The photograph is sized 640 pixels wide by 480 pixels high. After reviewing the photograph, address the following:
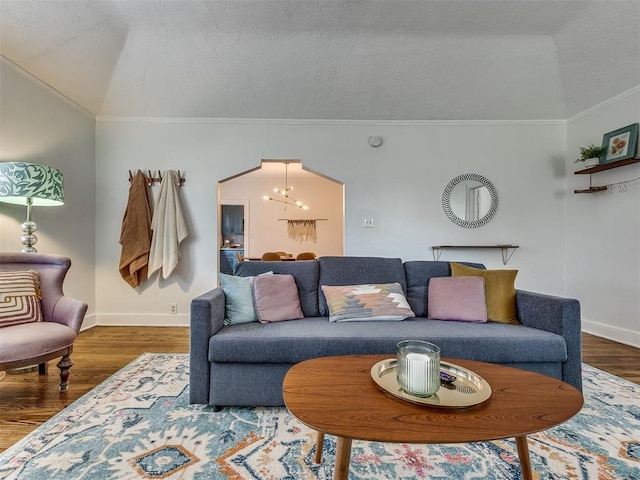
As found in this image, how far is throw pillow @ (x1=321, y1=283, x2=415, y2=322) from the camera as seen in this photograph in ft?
6.78

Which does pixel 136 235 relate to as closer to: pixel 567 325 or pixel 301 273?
pixel 301 273

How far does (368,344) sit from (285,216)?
5623mm

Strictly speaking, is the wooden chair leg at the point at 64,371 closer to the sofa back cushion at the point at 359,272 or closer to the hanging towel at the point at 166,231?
the hanging towel at the point at 166,231

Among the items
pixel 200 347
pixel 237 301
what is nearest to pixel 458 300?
pixel 237 301

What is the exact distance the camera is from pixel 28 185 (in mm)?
2211

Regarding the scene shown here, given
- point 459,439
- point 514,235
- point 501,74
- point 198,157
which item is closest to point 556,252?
point 514,235

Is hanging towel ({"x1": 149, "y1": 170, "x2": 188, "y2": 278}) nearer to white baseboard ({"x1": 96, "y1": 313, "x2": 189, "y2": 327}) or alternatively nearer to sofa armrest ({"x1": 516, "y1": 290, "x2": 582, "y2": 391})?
white baseboard ({"x1": 96, "y1": 313, "x2": 189, "y2": 327})

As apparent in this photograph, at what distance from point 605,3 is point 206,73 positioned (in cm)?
345

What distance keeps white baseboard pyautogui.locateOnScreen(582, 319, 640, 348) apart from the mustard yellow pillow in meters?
1.85

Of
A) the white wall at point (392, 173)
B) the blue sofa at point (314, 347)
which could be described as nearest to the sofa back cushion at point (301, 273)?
the blue sofa at point (314, 347)

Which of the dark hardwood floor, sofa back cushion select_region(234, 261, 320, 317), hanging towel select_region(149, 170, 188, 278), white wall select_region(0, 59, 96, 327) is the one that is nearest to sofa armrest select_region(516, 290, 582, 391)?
the dark hardwood floor

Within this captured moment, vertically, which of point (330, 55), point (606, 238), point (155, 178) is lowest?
point (606, 238)

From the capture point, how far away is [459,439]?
31.7 inches

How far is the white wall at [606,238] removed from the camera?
296 cm
